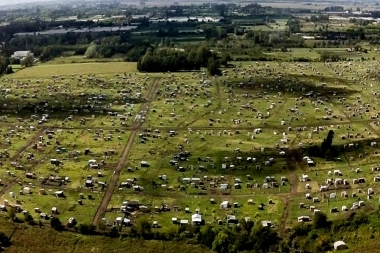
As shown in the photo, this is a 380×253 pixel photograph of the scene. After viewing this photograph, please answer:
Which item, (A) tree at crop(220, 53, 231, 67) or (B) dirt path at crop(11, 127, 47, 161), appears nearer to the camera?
(B) dirt path at crop(11, 127, 47, 161)

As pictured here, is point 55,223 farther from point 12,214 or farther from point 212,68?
point 212,68

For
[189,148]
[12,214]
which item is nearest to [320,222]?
[189,148]

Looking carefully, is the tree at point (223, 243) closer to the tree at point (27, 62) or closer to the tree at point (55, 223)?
the tree at point (55, 223)

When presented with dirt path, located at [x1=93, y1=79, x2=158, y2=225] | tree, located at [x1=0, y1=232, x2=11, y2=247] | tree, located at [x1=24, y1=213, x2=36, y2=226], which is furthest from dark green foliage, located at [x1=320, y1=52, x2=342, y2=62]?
tree, located at [x1=0, y1=232, x2=11, y2=247]

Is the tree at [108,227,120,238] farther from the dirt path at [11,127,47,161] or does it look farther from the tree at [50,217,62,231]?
the dirt path at [11,127,47,161]

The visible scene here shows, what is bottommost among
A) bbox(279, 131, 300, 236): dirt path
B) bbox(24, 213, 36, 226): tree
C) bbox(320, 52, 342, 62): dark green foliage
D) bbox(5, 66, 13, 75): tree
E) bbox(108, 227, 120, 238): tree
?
bbox(320, 52, 342, 62): dark green foliage

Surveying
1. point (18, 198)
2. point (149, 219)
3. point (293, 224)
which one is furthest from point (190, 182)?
point (18, 198)

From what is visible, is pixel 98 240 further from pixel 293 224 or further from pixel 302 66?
pixel 302 66

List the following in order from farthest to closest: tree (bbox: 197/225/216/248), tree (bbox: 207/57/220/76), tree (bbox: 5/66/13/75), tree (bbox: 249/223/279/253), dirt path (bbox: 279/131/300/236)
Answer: tree (bbox: 5/66/13/75), tree (bbox: 207/57/220/76), dirt path (bbox: 279/131/300/236), tree (bbox: 197/225/216/248), tree (bbox: 249/223/279/253)

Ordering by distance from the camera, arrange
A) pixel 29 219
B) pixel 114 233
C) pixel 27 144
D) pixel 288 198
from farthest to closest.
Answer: pixel 27 144, pixel 288 198, pixel 29 219, pixel 114 233
